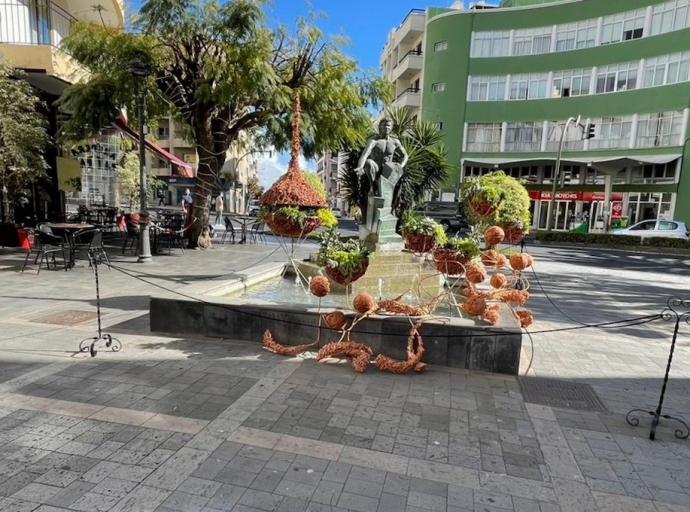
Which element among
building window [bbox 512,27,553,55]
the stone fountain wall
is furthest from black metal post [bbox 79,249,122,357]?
building window [bbox 512,27,553,55]

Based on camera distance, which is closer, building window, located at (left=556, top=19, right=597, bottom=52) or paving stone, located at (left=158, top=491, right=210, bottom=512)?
paving stone, located at (left=158, top=491, right=210, bottom=512)

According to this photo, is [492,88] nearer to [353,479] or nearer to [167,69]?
[167,69]

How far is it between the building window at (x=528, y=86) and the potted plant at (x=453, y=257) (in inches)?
1235

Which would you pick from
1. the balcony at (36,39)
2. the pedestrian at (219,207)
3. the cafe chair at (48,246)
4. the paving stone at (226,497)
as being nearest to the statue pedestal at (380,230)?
the paving stone at (226,497)

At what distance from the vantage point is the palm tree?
50.0 ft

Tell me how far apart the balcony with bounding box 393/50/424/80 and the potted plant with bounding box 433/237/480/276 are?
36.0 metres

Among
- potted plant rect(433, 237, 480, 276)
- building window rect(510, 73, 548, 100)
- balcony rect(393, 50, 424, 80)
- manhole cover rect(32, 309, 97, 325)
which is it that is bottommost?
manhole cover rect(32, 309, 97, 325)

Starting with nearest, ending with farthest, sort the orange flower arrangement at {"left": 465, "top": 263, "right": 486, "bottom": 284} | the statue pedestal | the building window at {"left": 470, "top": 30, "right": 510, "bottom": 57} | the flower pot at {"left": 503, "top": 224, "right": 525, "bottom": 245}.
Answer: the orange flower arrangement at {"left": 465, "top": 263, "right": 486, "bottom": 284} → the flower pot at {"left": 503, "top": 224, "right": 525, "bottom": 245} → the statue pedestal → the building window at {"left": 470, "top": 30, "right": 510, "bottom": 57}

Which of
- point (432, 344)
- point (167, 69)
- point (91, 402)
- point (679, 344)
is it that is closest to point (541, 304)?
point (679, 344)

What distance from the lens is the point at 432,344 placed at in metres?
4.77

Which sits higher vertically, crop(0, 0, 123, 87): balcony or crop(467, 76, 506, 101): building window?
crop(467, 76, 506, 101): building window

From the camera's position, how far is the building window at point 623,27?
29.5m

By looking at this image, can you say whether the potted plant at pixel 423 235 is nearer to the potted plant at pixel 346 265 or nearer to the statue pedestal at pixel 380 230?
the statue pedestal at pixel 380 230

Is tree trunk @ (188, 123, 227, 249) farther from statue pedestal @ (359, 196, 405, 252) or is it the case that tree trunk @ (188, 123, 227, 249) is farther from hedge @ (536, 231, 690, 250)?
hedge @ (536, 231, 690, 250)
